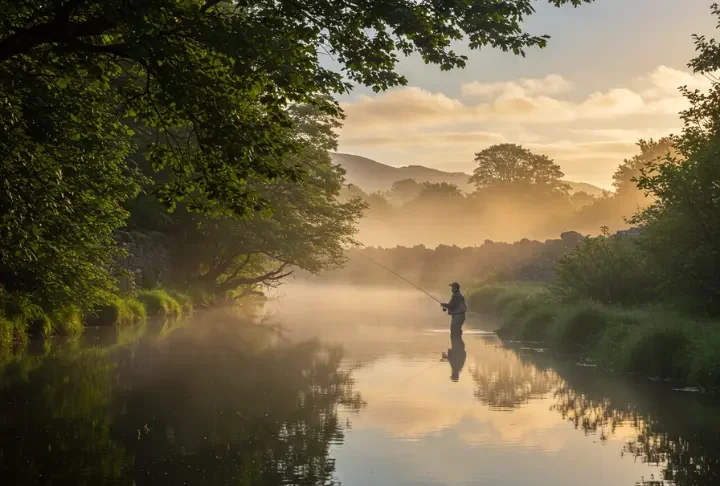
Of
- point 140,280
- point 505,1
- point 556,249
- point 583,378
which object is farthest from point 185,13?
point 556,249

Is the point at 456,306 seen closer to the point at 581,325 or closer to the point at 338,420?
the point at 581,325

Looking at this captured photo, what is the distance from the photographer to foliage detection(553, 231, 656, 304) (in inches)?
1138

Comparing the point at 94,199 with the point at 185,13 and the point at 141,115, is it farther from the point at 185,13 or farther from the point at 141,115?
the point at 185,13

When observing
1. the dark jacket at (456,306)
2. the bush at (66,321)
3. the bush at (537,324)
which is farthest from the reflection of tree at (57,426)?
the bush at (537,324)

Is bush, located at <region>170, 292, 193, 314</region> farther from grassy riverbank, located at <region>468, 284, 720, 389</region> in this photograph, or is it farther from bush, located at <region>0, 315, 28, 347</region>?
bush, located at <region>0, 315, 28, 347</region>

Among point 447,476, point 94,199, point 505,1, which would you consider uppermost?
point 505,1

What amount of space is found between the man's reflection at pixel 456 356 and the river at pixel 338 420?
7.1 inches

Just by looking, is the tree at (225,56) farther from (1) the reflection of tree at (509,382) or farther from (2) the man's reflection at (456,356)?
(2) the man's reflection at (456,356)

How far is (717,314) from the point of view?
22906 mm

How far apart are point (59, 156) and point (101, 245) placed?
8.18 metres

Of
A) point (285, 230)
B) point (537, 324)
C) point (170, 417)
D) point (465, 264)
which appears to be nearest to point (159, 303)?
point (285, 230)

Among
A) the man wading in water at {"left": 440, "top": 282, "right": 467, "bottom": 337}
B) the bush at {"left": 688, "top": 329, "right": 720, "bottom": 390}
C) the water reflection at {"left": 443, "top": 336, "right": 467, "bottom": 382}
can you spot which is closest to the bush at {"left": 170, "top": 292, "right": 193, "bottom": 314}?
the man wading in water at {"left": 440, "top": 282, "right": 467, "bottom": 337}

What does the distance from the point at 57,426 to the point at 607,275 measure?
66.4 feet

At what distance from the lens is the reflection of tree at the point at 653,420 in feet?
39.1
